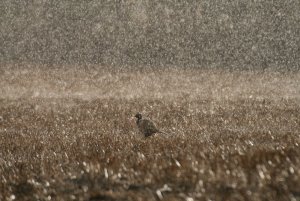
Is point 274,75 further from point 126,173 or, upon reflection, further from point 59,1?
point 126,173

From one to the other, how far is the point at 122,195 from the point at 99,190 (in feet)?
1.02

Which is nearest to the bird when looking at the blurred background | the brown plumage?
the brown plumage

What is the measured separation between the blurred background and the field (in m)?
29.2

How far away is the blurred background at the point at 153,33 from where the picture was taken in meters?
53.5

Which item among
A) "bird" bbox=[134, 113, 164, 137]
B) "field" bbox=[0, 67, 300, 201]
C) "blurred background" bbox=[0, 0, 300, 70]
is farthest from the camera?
"blurred background" bbox=[0, 0, 300, 70]

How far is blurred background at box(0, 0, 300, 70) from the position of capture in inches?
2105

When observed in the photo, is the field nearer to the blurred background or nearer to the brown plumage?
the brown plumage

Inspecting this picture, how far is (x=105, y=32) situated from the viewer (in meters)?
61.3

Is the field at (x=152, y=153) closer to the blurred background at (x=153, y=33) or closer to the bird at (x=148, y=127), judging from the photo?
the bird at (x=148, y=127)

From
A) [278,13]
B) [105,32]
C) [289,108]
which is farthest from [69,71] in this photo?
[289,108]

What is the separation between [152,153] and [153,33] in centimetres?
5222

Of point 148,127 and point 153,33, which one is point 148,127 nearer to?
point 148,127

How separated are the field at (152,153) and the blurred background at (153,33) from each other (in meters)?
29.2

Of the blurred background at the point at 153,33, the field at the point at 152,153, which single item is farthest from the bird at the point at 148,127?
the blurred background at the point at 153,33
